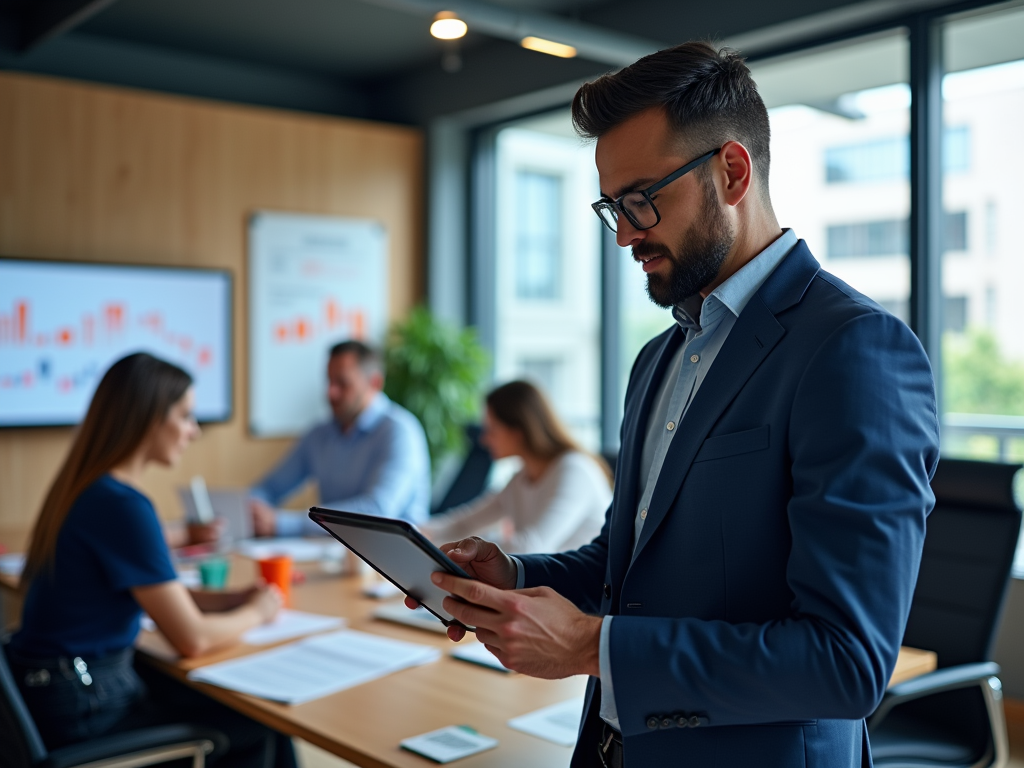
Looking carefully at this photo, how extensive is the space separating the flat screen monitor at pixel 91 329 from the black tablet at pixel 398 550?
364 centimetres

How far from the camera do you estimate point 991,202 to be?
3750 mm

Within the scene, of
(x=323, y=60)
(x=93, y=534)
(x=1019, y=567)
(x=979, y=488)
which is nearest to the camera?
(x=93, y=534)

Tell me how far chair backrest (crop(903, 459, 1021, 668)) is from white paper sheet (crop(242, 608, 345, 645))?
4.72ft

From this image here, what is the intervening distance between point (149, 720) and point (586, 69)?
378cm

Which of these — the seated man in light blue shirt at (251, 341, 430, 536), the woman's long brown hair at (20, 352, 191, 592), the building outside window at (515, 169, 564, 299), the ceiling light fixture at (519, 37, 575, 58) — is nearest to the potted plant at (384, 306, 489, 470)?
the building outside window at (515, 169, 564, 299)

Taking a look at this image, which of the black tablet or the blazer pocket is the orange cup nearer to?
the black tablet

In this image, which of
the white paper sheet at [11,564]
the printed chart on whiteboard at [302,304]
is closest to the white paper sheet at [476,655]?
the white paper sheet at [11,564]

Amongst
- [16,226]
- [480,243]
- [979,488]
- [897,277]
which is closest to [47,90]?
[16,226]

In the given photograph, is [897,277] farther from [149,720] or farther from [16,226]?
[16,226]

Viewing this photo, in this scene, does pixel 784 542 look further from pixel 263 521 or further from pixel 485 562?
pixel 263 521

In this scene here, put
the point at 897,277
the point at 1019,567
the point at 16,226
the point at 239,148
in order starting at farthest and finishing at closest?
the point at 239,148 → the point at 16,226 → the point at 897,277 → the point at 1019,567

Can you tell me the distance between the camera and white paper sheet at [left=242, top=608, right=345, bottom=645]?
223 centimetres

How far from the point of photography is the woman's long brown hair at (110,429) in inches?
86.3

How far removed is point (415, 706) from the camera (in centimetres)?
178
